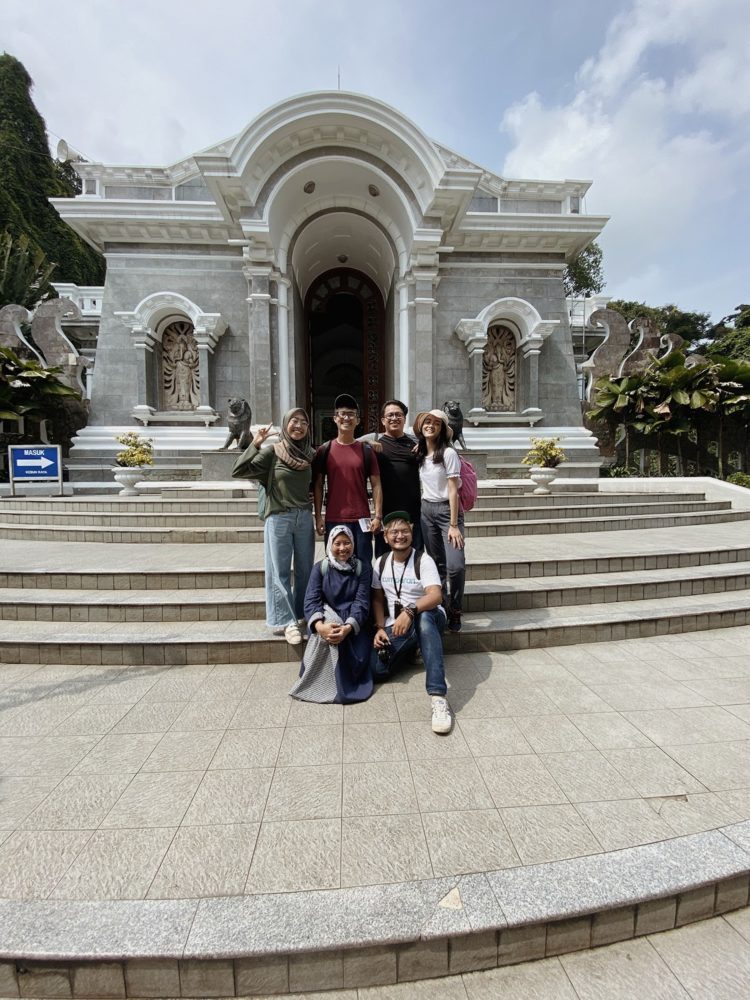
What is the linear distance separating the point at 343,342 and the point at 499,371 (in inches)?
368

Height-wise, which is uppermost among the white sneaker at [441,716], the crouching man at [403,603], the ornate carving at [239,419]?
the ornate carving at [239,419]

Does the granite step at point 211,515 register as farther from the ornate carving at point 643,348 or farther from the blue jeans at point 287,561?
the ornate carving at point 643,348

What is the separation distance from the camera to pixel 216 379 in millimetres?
12562

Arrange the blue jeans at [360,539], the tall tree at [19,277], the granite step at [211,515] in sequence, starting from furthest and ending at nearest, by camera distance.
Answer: the tall tree at [19,277] < the granite step at [211,515] < the blue jeans at [360,539]

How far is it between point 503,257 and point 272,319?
21.5 ft

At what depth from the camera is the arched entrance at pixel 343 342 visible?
14.6m

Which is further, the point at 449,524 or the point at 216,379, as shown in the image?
the point at 216,379

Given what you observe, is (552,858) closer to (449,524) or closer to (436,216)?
(449,524)

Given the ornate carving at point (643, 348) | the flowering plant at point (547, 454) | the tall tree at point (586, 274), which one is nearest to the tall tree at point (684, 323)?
the tall tree at point (586, 274)

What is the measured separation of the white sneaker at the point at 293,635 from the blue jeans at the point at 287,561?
0.09 meters

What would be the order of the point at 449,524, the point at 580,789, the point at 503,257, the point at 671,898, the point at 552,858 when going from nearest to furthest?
the point at 671,898 < the point at 552,858 < the point at 580,789 < the point at 449,524 < the point at 503,257

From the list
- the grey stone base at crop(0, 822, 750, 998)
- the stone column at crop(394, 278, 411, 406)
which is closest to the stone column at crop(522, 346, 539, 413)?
the stone column at crop(394, 278, 411, 406)

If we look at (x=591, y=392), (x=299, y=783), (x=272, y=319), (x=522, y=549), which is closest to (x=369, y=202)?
(x=272, y=319)

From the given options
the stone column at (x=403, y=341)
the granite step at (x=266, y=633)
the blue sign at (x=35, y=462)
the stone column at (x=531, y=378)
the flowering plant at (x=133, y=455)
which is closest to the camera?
the granite step at (x=266, y=633)
